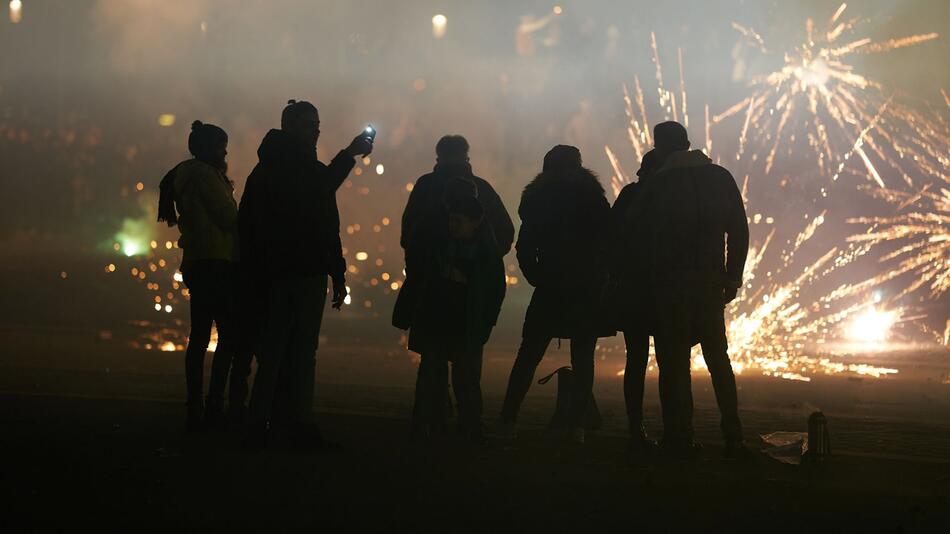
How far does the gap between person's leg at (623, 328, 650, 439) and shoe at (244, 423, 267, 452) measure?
2314 mm

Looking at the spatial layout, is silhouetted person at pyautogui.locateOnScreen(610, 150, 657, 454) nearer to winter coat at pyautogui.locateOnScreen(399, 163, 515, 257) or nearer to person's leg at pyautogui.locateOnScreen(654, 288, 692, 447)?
person's leg at pyautogui.locateOnScreen(654, 288, 692, 447)

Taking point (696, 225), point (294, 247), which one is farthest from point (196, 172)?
point (696, 225)

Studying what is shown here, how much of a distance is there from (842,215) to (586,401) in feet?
285

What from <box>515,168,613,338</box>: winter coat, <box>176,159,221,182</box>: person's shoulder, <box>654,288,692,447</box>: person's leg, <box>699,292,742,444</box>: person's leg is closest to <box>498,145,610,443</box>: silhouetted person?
<box>515,168,613,338</box>: winter coat

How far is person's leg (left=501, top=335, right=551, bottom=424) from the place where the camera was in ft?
30.6

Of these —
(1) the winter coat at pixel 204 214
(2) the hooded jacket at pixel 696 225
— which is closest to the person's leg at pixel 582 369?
(2) the hooded jacket at pixel 696 225

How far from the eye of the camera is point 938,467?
25.6 ft

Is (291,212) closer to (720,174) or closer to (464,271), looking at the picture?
(464,271)

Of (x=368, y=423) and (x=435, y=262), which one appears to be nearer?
(x=435, y=262)

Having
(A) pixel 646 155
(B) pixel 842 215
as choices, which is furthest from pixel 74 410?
(B) pixel 842 215

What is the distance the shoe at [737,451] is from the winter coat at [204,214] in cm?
349

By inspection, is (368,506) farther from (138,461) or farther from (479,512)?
(138,461)

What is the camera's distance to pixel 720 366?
8.39m

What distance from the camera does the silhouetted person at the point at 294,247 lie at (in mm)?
8141
